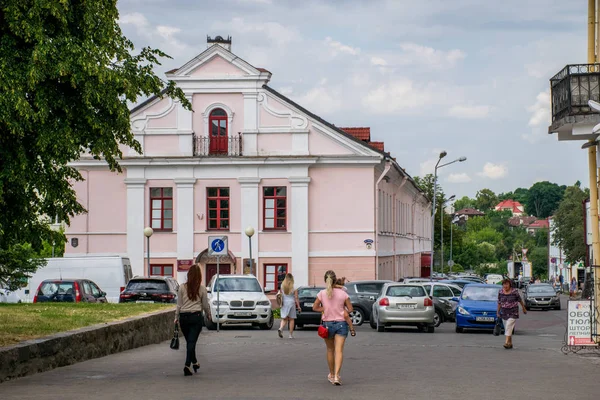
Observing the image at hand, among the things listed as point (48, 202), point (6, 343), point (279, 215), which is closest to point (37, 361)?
point (6, 343)

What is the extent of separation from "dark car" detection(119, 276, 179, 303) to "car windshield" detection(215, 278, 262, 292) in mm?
2352

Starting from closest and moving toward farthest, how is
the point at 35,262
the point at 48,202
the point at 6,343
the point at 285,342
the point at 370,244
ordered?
the point at 6,343 < the point at 48,202 < the point at 285,342 < the point at 35,262 < the point at 370,244

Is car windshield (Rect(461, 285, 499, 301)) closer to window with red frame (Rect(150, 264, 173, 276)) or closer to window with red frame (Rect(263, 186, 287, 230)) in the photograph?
window with red frame (Rect(263, 186, 287, 230))

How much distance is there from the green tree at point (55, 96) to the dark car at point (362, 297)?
19.6m

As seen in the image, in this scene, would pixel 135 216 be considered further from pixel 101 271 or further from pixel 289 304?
pixel 289 304

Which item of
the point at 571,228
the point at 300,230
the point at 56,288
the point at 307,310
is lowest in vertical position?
the point at 307,310

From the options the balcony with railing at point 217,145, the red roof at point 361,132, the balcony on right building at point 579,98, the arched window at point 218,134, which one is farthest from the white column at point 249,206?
the balcony on right building at point 579,98

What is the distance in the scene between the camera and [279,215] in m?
51.1

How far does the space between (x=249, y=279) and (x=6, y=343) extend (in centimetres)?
1883

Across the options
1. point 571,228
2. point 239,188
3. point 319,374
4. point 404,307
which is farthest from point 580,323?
point 571,228

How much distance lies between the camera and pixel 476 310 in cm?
3228

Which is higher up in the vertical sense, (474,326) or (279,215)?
(279,215)

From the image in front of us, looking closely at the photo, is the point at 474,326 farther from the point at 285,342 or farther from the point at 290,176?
the point at 290,176

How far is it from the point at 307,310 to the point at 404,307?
11.8ft
